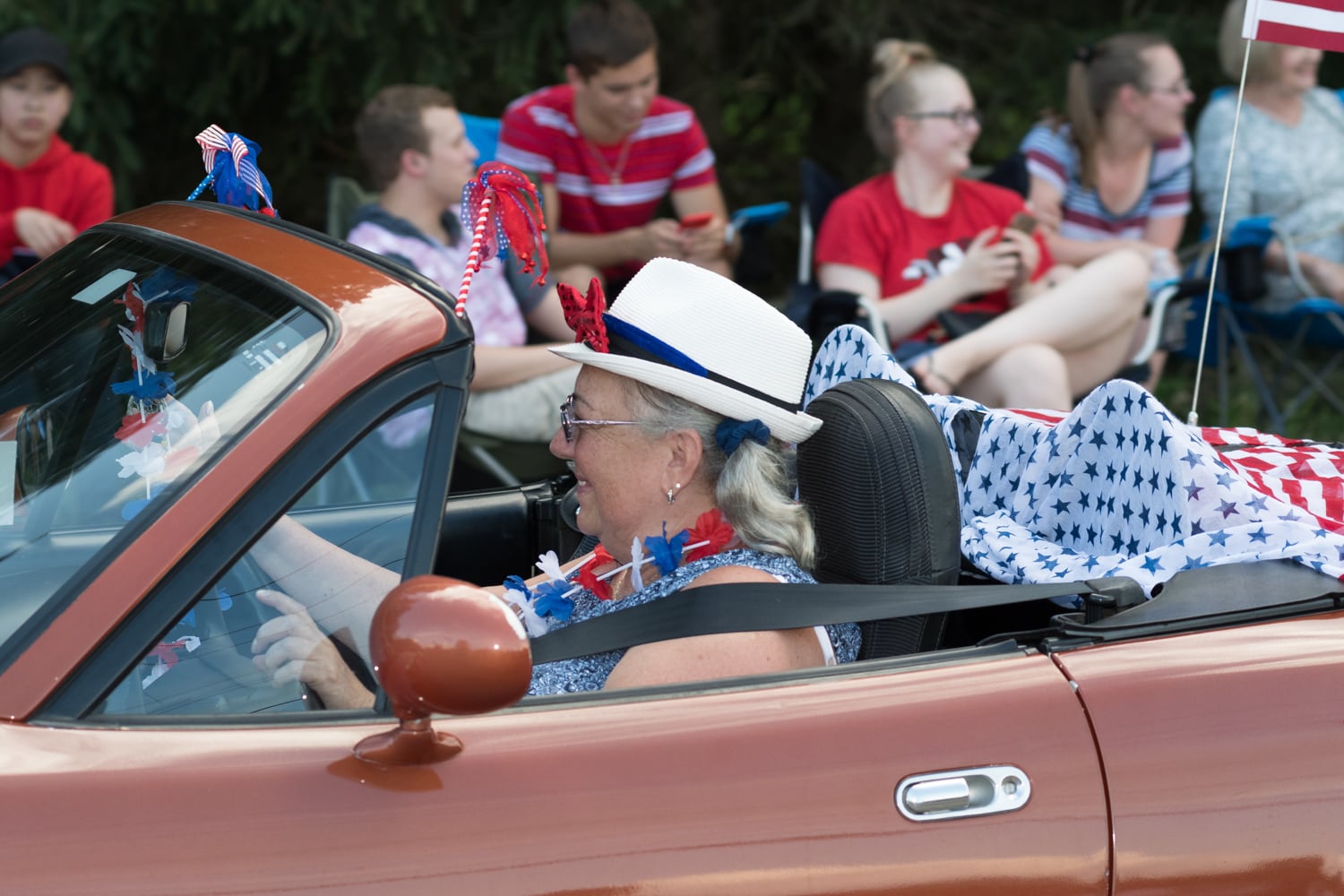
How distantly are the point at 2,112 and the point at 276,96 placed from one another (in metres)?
1.73

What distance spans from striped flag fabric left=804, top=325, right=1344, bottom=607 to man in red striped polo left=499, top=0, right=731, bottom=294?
8.94ft

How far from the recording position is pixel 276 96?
6.94 metres

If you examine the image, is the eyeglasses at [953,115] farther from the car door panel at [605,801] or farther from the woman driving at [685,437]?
the car door panel at [605,801]

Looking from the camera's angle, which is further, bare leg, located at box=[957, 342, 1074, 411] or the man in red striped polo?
the man in red striped polo

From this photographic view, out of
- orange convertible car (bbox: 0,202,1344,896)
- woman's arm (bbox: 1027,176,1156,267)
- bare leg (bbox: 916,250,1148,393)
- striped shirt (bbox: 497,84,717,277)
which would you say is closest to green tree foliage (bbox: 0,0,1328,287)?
striped shirt (bbox: 497,84,717,277)

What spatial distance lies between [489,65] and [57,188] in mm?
2116

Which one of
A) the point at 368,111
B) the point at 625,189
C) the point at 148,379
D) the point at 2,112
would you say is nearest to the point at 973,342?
the point at 625,189

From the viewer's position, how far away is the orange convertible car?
171 cm

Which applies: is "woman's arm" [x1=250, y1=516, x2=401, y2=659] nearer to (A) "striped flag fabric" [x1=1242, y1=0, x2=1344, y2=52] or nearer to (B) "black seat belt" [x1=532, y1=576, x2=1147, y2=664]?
(B) "black seat belt" [x1=532, y1=576, x2=1147, y2=664]

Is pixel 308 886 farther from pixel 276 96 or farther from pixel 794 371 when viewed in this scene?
pixel 276 96

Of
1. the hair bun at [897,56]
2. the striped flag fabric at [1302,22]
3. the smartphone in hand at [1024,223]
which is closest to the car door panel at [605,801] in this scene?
the striped flag fabric at [1302,22]

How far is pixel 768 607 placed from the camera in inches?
85.1

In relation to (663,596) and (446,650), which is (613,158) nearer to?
(663,596)

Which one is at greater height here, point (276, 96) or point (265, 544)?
point (276, 96)
